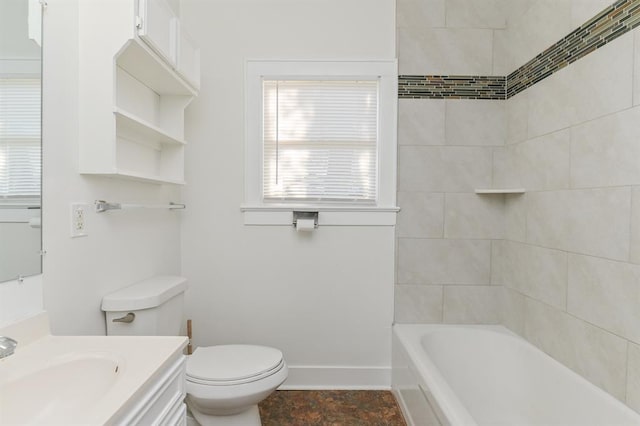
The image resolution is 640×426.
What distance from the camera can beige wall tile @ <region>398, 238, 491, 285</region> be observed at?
7.51 feet

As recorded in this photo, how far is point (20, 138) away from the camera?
41.8 inches

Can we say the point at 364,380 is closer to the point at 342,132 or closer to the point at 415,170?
the point at 415,170

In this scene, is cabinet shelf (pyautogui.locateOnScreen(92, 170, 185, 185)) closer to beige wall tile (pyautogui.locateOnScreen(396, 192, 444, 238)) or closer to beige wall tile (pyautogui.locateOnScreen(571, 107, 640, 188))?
beige wall tile (pyautogui.locateOnScreen(396, 192, 444, 238))

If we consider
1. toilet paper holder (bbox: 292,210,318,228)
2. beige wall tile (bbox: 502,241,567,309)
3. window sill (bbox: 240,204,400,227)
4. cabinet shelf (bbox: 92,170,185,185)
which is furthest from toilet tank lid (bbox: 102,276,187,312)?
beige wall tile (bbox: 502,241,567,309)

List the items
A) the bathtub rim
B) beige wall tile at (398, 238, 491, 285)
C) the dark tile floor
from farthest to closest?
beige wall tile at (398, 238, 491, 285) < the dark tile floor < the bathtub rim

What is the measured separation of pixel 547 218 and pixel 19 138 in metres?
2.21

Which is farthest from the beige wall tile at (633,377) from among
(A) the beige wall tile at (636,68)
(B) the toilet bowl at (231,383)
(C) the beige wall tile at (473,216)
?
(B) the toilet bowl at (231,383)

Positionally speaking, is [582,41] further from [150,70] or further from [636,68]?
[150,70]

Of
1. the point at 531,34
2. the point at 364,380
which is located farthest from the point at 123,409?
the point at 531,34

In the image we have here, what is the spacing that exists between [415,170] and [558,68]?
882 mm

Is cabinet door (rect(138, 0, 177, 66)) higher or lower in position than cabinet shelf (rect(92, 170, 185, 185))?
higher

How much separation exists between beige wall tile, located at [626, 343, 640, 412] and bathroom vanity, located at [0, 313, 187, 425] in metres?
1.58

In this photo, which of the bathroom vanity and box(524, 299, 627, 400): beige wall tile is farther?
box(524, 299, 627, 400): beige wall tile

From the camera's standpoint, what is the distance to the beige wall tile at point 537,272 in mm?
1733
